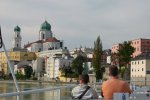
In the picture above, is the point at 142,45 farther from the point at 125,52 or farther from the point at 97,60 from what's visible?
the point at 125,52

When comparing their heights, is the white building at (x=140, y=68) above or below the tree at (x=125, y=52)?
below

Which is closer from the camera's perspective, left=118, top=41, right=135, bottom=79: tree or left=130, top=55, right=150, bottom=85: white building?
left=118, top=41, right=135, bottom=79: tree

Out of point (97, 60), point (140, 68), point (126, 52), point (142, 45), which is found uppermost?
point (142, 45)

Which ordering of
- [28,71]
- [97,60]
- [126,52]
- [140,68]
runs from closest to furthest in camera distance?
[126,52], [97,60], [140,68], [28,71]

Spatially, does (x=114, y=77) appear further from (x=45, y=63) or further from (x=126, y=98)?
(x=45, y=63)

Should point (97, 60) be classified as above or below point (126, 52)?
below

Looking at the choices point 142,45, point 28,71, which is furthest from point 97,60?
point 28,71

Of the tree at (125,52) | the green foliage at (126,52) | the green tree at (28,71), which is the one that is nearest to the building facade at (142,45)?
the tree at (125,52)

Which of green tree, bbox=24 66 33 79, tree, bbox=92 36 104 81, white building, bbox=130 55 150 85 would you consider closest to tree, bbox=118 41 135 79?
white building, bbox=130 55 150 85

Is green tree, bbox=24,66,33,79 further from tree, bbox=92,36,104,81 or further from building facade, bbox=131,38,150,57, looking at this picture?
tree, bbox=92,36,104,81

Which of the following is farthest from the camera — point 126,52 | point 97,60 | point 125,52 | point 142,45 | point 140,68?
point 142,45

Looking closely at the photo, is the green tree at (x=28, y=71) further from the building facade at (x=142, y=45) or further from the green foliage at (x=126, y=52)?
the green foliage at (x=126, y=52)

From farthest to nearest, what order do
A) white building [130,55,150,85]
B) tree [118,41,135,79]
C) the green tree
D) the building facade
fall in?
the green tree, the building facade, white building [130,55,150,85], tree [118,41,135,79]

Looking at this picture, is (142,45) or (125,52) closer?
(125,52)
